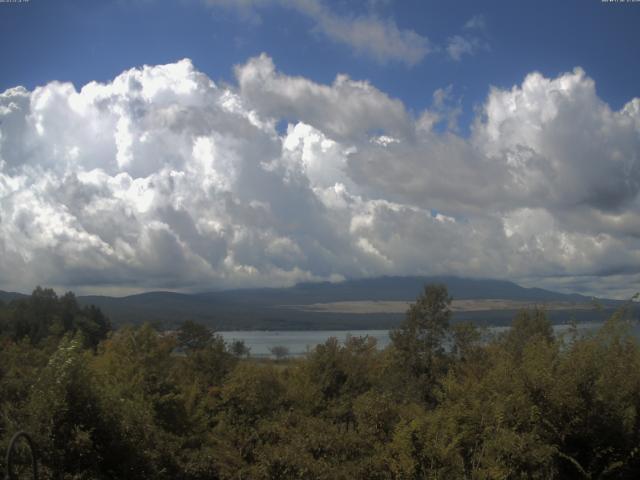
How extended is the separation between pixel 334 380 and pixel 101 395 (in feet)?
78.7

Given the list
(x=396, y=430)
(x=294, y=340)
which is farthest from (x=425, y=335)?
(x=294, y=340)

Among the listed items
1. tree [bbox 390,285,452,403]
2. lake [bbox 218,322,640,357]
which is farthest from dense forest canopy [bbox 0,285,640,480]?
tree [bbox 390,285,452,403]

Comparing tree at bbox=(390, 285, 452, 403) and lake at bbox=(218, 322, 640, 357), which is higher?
tree at bbox=(390, 285, 452, 403)

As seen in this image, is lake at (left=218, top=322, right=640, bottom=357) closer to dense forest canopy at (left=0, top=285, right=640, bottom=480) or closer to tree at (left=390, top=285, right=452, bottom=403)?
dense forest canopy at (left=0, top=285, right=640, bottom=480)

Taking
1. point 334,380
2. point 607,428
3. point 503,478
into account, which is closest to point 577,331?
point 607,428

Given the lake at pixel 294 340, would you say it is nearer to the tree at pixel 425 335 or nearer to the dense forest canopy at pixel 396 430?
the dense forest canopy at pixel 396 430

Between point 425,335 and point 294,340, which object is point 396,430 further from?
point 294,340

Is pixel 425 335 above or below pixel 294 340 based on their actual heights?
above

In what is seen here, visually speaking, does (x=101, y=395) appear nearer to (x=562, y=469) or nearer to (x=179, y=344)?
(x=562, y=469)

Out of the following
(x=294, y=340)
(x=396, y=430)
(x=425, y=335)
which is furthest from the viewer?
(x=294, y=340)

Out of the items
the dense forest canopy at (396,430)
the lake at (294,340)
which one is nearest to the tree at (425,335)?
the lake at (294,340)

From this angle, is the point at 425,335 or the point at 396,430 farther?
the point at 425,335

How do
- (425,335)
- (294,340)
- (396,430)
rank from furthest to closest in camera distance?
(294,340)
(425,335)
(396,430)

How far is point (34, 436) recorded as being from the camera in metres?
11.8
